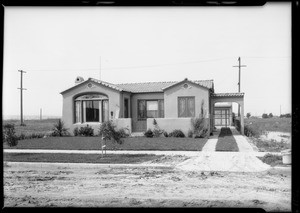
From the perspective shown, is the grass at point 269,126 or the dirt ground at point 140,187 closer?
the dirt ground at point 140,187

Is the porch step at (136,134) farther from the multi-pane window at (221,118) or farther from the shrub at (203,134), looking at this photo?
the multi-pane window at (221,118)

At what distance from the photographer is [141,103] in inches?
912

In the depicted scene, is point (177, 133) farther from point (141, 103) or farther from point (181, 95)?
point (141, 103)

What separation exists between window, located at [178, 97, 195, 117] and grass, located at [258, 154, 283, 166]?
9.80 m

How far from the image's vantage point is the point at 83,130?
69.9 ft

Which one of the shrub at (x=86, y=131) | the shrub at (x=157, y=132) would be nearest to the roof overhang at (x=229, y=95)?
the shrub at (x=157, y=132)

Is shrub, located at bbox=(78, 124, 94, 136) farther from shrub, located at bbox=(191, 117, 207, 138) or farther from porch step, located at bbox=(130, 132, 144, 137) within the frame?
shrub, located at bbox=(191, 117, 207, 138)

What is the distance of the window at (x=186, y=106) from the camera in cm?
2094

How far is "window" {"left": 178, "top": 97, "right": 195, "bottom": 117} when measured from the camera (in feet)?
68.7

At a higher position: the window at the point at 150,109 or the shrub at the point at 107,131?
the window at the point at 150,109

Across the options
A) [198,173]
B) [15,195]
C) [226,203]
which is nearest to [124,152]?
[198,173]

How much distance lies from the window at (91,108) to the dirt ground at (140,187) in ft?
38.6

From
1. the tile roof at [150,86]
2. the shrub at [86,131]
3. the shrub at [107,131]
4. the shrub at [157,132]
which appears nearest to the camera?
the shrub at [107,131]

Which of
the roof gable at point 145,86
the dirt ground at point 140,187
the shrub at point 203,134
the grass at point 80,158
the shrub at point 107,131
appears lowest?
the dirt ground at point 140,187
